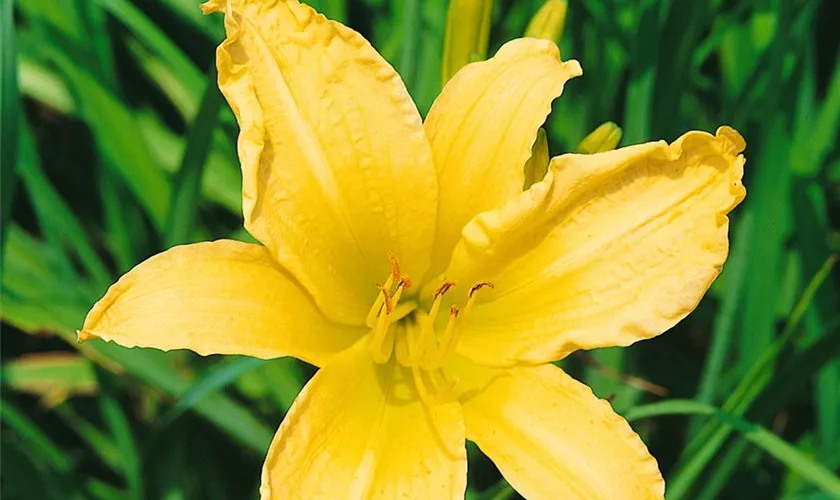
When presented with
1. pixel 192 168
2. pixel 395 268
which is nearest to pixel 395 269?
pixel 395 268

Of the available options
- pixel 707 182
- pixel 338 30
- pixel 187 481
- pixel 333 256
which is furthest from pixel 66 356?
pixel 707 182

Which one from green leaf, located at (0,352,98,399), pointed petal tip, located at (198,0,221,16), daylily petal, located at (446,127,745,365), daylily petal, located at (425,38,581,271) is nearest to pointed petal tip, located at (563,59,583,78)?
daylily petal, located at (425,38,581,271)

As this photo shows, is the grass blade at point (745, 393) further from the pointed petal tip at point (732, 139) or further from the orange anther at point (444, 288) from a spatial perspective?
the orange anther at point (444, 288)

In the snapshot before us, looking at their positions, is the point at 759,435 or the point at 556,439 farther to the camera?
the point at 759,435

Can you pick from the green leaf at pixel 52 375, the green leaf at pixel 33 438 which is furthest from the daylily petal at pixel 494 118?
the green leaf at pixel 52 375

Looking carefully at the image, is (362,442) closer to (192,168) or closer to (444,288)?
(444,288)

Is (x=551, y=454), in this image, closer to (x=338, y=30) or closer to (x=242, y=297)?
(x=242, y=297)

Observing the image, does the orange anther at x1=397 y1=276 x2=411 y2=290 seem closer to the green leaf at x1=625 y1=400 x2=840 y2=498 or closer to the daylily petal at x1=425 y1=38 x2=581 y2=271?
the daylily petal at x1=425 y1=38 x2=581 y2=271
